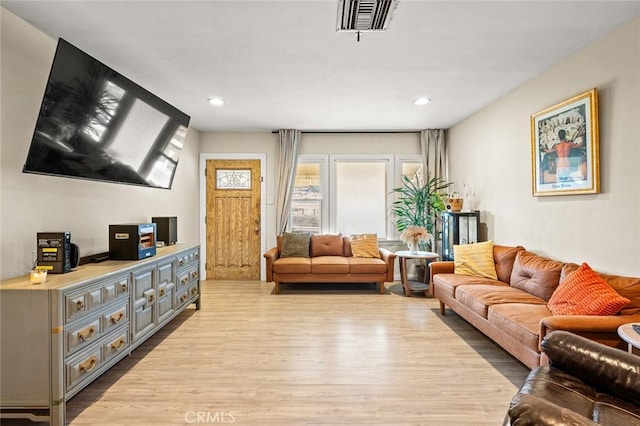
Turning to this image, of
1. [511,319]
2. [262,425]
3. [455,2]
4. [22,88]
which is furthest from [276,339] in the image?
[455,2]

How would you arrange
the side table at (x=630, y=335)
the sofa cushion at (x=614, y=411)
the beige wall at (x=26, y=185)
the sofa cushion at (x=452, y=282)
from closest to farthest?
1. the sofa cushion at (x=614, y=411)
2. the side table at (x=630, y=335)
3. the beige wall at (x=26, y=185)
4. the sofa cushion at (x=452, y=282)

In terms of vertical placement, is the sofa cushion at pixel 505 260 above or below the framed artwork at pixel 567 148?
below

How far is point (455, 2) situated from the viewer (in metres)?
2.22

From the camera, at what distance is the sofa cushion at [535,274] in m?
3.00

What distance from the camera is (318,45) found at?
9.18 feet

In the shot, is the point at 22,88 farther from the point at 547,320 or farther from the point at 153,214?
the point at 547,320

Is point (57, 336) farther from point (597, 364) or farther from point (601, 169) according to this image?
point (601, 169)

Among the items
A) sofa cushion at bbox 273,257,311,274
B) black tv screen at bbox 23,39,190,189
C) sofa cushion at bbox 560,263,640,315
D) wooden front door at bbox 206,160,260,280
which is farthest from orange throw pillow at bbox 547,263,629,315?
wooden front door at bbox 206,160,260,280

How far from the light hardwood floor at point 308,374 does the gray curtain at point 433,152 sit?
2.66 metres

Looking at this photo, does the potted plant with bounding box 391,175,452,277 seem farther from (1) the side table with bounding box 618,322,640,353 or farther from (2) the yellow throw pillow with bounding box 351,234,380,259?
(1) the side table with bounding box 618,322,640,353

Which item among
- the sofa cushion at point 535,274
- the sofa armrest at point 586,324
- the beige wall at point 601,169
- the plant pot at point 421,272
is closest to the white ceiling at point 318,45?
the beige wall at point 601,169

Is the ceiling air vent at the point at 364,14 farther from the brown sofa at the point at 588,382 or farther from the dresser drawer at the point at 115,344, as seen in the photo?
the dresser drawer at the point at 115,344

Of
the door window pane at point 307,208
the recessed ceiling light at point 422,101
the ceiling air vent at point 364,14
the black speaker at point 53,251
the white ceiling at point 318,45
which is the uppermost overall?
the recessed ceiling light at point 422,101

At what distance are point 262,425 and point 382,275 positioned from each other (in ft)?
10.8
